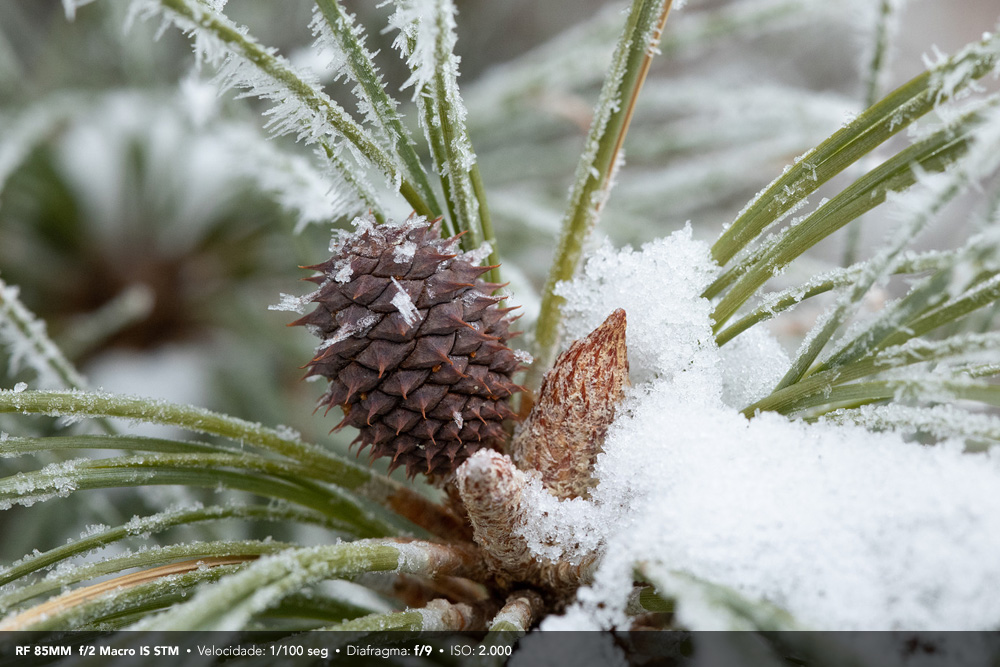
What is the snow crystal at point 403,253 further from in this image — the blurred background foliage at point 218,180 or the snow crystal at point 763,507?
the blurred background foliage at point 218,180

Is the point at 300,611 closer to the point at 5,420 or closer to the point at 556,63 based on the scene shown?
the point at 5,420

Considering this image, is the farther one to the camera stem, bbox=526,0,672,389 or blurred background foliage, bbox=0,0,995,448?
blurred background foliage, bbox=0,0,995,448

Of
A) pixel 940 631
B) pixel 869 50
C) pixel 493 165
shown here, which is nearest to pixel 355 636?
pixel 940 631

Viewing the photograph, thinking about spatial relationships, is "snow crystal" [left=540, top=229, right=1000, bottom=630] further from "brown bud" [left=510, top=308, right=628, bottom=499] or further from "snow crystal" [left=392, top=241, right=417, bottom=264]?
"snow crystal" [left=392, top=241, right=417, bottom=264]

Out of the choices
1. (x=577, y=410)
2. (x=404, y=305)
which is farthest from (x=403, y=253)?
(x=577, y=410)

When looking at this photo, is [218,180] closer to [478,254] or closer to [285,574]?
[478,254]

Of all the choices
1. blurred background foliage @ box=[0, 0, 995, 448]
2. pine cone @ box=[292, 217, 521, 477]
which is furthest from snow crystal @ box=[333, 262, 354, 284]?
blurred background foliage @ box=[0, 0, 995, 448]
